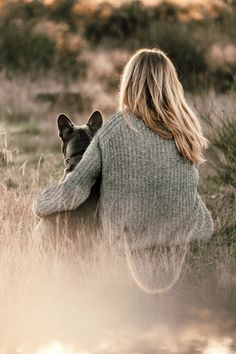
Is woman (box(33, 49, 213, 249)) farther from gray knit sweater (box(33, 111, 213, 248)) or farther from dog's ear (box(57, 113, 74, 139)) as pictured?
dog's ear (box(57, 113, 74, 139))

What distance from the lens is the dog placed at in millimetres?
5695

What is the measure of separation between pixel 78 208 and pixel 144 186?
40cm

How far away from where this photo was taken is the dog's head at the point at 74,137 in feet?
19.1

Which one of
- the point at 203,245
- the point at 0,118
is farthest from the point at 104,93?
the point at 203,245

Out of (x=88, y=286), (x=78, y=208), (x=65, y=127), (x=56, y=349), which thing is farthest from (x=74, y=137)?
(x=56, y=349)

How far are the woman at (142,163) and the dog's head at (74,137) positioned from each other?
0.87 feet

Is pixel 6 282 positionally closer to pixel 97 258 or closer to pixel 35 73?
pixel 97 258

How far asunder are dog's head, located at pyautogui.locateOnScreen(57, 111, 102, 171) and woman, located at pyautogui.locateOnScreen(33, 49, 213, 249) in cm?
26

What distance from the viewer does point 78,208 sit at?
5723 mm

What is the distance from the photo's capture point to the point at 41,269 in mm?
5422

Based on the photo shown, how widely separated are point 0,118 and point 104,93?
4.53 meters

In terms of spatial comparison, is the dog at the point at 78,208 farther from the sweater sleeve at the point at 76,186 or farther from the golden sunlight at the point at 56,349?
the golden sunlight at the point at 56,349

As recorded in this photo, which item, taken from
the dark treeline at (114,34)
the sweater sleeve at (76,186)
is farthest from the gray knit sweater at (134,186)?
the dark treeline at (114,34)

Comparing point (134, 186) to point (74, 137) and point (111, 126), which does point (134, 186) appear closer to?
point (111, 126)
